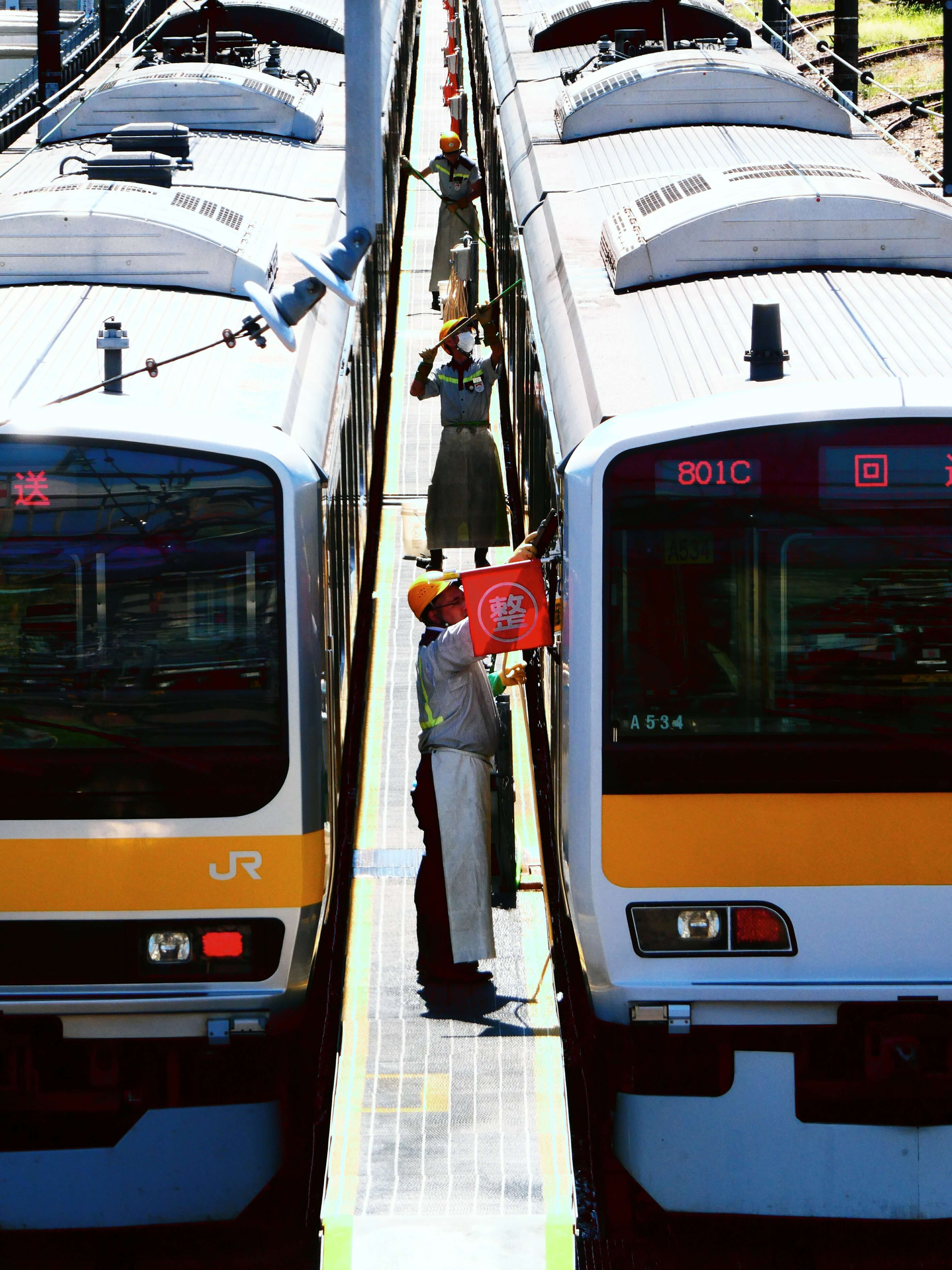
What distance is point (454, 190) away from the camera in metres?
15.2

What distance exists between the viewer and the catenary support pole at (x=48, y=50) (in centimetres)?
1912

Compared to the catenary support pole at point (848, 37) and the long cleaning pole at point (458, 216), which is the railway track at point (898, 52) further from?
the long cleaning pole at point (458, 216)

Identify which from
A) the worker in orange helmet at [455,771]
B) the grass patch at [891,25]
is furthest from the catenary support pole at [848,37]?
the grass patch at [891,25]

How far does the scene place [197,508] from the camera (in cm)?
515

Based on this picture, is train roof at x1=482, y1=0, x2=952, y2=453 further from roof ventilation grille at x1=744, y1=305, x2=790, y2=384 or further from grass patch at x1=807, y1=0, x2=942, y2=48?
grass patch at x1=807, y1=0, x2=942, y2=48

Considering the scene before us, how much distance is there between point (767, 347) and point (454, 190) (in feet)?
33.5

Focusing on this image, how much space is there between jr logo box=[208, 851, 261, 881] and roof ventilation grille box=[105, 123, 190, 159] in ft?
15.6

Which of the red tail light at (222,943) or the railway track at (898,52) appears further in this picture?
the railway track at (898,52)

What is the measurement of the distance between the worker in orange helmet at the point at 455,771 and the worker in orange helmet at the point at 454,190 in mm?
9303

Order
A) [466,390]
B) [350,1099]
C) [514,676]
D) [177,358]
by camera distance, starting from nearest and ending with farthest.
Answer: [177,358]
[350,1099]
[514,676]
[466,390]

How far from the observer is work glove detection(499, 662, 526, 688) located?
261 inches

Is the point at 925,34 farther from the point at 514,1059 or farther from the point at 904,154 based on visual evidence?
the point at 514,1059

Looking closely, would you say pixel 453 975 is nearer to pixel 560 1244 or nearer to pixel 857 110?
pixel 560 1244

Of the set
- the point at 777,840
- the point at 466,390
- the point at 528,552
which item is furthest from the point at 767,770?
the point at 466,390
